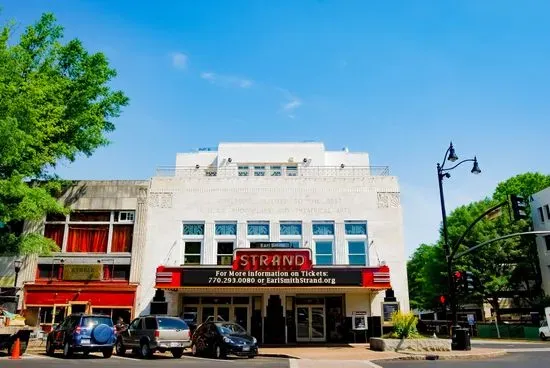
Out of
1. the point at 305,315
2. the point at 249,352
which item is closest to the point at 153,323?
the point at 249,352

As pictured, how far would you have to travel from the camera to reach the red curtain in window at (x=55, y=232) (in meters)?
29.0

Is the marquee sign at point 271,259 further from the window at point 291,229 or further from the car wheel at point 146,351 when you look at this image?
the car wheel at point 146,351

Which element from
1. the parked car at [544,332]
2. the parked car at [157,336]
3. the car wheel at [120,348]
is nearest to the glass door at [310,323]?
the parked car at [157,336]

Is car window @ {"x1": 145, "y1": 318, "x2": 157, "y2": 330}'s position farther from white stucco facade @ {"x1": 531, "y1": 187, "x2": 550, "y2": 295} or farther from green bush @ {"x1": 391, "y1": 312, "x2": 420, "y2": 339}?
white stucco facade @ {"x1": 531, "y1": 187, "x2": 550, "y2": 295}

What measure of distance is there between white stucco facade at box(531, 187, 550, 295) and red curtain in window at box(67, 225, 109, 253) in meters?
42.2

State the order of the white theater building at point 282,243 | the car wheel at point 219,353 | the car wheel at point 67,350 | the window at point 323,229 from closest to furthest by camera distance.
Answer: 1. the car wheel at point 67,350
2. the car wheel at point 219,353
3. the white theater building at point 282,243
4. the window at point 323,229

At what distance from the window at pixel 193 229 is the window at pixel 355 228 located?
9045 millimetres

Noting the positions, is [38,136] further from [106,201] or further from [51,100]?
[106,201]

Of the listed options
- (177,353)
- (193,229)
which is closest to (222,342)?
(177,353)

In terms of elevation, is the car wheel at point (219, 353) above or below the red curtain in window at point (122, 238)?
below

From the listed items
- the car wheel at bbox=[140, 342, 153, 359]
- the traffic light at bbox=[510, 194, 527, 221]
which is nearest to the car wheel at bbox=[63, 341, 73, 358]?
the car wheel at bbox=[140, 342, 153, 359]

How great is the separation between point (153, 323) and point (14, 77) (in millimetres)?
15117

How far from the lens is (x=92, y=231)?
2919cm

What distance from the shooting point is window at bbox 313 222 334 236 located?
95.4ft
